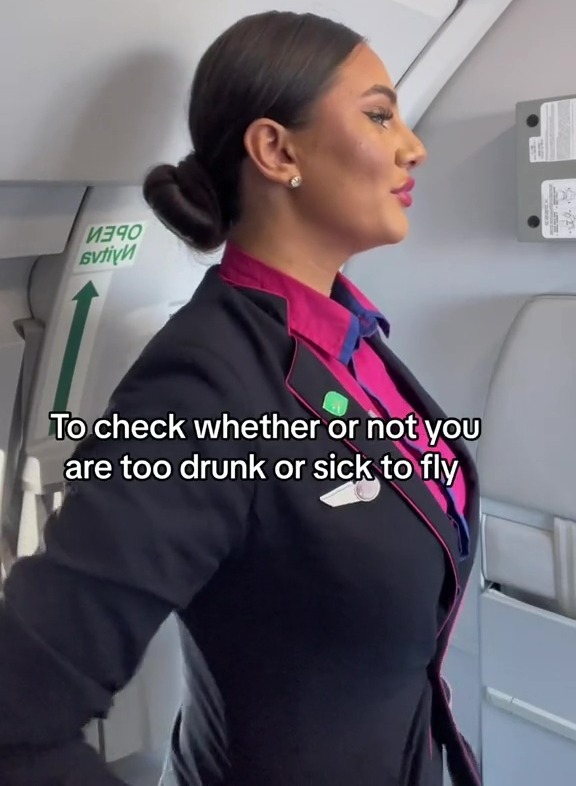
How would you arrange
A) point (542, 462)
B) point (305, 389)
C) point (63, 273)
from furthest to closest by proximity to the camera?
point (542, 462), point (63, 273), point (305, 389)

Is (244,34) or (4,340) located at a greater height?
(244,34)

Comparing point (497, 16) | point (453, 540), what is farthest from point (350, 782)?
point (497, 16)

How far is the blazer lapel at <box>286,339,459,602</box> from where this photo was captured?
0.80 metres

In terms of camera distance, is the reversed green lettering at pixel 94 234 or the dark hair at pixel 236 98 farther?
the reversed green lettering at pixel 94 234

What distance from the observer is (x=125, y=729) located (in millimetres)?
1406

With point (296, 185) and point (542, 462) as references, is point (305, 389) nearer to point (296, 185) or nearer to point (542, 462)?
point (296, 185)

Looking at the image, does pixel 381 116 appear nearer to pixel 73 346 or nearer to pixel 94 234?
pixel 94 234

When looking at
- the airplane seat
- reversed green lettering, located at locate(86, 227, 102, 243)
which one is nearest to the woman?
reversed green lettering, located at locate(86, 227, 102, 243)

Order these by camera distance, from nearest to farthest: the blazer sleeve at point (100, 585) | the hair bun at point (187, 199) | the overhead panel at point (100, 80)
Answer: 1. the blazer sleeve at point (100, 585)
2. the overhead panel at point (100, 80)
3. the hair bun at point (187, 199)

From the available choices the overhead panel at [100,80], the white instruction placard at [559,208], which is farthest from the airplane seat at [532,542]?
the overhead panel at [100,80]

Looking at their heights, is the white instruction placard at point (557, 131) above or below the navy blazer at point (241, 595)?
above

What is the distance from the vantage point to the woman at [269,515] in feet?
2.14

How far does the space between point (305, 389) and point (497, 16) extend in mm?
935

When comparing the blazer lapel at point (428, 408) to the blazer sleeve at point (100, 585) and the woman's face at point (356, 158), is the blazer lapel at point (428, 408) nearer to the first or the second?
the woman's face at point (356, 158)
